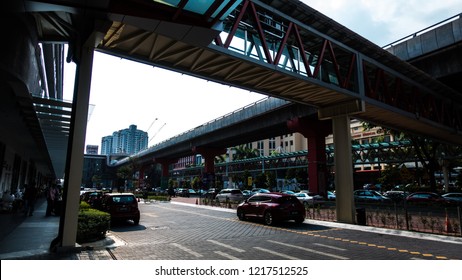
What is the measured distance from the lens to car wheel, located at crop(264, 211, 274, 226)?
16797 millimetres

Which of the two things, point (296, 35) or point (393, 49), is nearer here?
point (296, 35)

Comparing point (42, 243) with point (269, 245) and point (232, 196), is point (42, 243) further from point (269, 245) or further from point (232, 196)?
point (232, 196)

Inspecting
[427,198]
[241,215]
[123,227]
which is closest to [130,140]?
[427,198]

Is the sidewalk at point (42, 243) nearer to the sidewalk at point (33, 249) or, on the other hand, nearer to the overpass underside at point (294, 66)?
the sidewalk at point (33, 249)

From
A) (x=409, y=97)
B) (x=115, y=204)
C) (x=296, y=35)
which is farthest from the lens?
(x=409, y=97)

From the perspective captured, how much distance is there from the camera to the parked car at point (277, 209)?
1666 centimetres

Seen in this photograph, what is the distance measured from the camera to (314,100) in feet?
61.8

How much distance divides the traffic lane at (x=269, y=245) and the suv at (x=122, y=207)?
5.95ft

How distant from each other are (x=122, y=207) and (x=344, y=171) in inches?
489

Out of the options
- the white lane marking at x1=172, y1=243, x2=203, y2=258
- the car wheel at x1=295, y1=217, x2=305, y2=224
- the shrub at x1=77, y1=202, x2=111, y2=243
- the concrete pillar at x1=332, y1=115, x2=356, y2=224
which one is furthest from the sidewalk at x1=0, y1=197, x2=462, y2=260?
the car wheel at x1=295, y1=217, x2=305, y2=224

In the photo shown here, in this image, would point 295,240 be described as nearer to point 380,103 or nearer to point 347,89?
point 347,89

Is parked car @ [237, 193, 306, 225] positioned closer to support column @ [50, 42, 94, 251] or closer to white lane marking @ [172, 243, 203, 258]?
white lane marking @ [172, 243, 203, 258]
